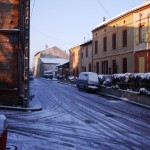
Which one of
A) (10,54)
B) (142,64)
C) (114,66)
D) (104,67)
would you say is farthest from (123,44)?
(10,54)

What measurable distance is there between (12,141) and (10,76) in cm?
873

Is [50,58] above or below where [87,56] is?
above

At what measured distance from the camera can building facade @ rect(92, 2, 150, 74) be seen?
30859 millimetres

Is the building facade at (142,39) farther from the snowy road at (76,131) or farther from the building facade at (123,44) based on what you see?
the snowy road at (76,131)

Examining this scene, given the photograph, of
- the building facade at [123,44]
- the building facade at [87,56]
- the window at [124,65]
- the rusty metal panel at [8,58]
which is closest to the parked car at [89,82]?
the window at [124,65]

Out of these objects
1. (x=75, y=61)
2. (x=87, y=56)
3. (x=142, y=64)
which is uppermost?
(x=87, y=56)

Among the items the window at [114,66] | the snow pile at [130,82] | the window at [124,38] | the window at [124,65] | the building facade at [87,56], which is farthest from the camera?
the building facade at [87,56]

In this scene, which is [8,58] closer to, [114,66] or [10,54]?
[10,54]

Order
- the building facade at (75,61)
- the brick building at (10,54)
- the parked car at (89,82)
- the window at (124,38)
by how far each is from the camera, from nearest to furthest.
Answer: the brick building at (10,54)
the parked car at (89,82)
the window at (124,38)
the building facade at (75,61)

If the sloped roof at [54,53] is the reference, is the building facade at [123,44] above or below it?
below

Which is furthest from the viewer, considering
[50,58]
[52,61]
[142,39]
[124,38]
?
[50,58]

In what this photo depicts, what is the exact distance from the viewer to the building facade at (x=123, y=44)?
30.9m

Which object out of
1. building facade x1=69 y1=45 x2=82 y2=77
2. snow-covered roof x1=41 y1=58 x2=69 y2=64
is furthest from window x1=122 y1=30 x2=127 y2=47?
snow-covered roof x1=41 y1=58 x2=69 y2=64

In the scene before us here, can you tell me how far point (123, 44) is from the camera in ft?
116
